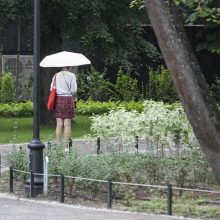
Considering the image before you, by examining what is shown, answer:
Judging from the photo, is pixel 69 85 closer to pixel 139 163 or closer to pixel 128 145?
pixel 128 145

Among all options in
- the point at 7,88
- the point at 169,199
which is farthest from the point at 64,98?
the point at 7,88

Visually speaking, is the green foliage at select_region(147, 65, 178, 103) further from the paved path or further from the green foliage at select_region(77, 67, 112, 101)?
the paved path

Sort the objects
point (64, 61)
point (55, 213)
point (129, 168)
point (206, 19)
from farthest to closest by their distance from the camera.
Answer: point (64, 61) → point (206, 19) → point (129, 168) → point (55, 213)

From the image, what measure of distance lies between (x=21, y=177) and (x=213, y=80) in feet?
71.5

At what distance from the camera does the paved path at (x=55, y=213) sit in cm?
1001

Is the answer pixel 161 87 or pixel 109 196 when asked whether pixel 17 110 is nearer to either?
pixel 161 87

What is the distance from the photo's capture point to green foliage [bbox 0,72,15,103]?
31.2 m

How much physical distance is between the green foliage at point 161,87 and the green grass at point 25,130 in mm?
4697

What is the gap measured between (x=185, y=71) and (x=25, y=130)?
44.6ft

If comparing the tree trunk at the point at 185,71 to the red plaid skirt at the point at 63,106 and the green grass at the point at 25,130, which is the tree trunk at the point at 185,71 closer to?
the red plaid skirt at the point at 63,106

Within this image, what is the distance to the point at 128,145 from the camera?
557 inches

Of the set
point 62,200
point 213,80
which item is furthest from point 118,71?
point 62,200

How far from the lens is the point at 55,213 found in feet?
33.9

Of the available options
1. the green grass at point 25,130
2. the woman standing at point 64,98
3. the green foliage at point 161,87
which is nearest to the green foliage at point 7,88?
the green grass at point 25,130
